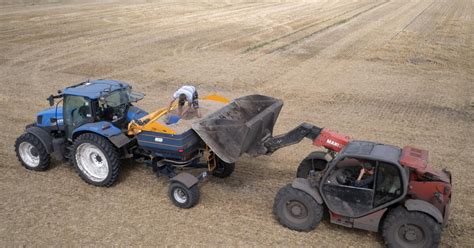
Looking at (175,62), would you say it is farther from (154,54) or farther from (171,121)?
(171,121)

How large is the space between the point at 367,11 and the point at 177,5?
17.4m

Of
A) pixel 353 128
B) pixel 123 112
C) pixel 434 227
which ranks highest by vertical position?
pixel 123 112

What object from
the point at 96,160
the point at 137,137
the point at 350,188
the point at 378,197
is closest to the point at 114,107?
the point at 96,160

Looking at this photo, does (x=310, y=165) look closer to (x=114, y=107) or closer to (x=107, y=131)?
(x=107, y=131)

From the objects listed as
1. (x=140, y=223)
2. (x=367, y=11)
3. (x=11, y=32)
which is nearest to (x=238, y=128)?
(x=140, y=223)

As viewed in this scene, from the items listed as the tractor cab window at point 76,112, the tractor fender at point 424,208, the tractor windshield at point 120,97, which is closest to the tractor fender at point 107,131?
the tractor cab window at point 76,112

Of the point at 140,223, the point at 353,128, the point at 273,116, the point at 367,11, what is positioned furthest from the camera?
the point at 367,11

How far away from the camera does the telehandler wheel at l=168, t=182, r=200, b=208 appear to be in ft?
24.2

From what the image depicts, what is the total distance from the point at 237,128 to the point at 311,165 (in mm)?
1582

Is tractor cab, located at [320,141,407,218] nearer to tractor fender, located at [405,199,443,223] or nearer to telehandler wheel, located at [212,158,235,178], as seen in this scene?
tractor fender, located at [405,199,443,223]

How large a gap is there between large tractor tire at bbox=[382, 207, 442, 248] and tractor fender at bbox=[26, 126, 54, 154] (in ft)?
21.0

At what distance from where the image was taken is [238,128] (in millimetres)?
7199

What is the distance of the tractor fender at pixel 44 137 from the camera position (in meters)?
8.45

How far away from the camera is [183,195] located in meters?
7.55
